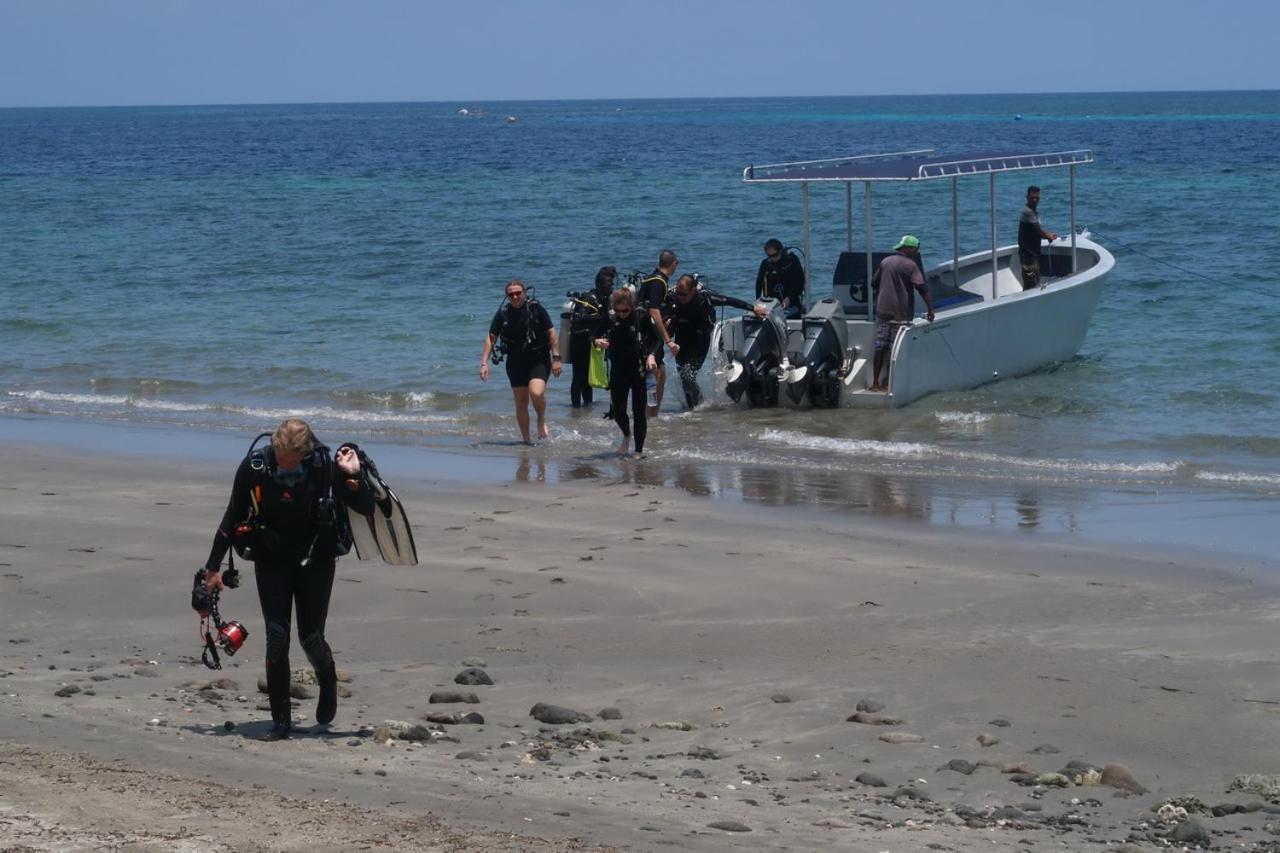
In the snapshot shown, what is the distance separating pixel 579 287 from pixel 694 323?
1197cm

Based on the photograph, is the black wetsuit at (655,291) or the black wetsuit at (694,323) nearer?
the black wetsuit at (655,291)

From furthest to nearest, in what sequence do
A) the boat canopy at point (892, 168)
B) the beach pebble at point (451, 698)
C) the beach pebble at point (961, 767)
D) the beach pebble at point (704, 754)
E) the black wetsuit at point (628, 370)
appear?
the boat canopy at point (892, 168), the black wetsuit at point (628, 370), the beach pebble at point (451, 698), the beach pebble at point (704, 754), the beach pebble at point (961, 767)

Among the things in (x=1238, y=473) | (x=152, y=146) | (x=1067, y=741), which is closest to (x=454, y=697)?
(x=1067, y=741)

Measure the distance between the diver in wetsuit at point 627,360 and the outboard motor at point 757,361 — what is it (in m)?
1.83

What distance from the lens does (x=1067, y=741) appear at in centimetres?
615

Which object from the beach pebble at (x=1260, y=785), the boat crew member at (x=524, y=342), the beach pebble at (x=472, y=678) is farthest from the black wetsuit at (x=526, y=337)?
the beach pebble at (x=1260, y=785)

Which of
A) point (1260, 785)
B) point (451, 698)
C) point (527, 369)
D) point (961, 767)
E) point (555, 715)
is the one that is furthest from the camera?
point (527, 369)

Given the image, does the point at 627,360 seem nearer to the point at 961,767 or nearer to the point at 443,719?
the point at 443,719

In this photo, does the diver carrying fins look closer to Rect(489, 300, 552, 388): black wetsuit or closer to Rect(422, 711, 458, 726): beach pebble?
Rect(422, 711, 458, 726): beach pebble

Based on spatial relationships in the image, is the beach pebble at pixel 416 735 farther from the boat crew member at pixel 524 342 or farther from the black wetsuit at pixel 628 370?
the boat crew member at pixel 524 342

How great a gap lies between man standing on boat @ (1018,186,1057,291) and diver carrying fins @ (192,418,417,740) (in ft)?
37.8

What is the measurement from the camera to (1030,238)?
16531mm

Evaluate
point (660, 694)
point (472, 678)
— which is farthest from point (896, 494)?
point (472, 678)

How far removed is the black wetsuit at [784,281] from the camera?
14.8m
